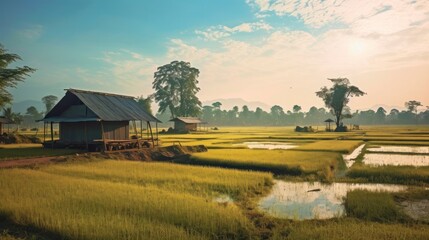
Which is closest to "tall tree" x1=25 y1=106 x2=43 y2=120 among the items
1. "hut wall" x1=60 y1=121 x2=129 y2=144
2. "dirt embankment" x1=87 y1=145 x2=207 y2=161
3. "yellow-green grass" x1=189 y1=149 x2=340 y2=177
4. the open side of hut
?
the open side of hut

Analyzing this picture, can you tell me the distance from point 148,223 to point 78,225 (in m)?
1.85

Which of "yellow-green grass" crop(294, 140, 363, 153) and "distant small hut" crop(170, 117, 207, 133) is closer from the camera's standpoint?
"yellow-green grass" crop(294, 140, 363, 153)

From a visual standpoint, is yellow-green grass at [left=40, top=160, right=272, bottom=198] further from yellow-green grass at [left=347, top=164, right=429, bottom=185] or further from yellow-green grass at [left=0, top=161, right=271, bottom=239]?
yellow-green grass at [left=347, top=164, right=429, bottom=185]

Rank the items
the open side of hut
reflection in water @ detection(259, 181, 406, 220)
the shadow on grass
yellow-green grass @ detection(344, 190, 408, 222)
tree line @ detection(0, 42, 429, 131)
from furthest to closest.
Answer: tree line @ detection(0, 42, 429, 131) < the open side of hut < reflection in water @ detection(259, 181, 406, 220) < yellow-green grass @ detection(344, 190, 408, 222) < the shadow on grass

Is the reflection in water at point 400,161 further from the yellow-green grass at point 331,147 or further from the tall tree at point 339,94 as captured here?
the tall tree at point 339,94

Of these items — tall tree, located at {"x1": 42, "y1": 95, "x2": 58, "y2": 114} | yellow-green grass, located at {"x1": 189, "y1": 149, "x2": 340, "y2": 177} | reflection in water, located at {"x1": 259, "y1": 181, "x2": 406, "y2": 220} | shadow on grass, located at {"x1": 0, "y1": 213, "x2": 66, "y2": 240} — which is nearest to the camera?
shadow on grass, located at {"x1": 0, "y1": 213, "x2": 66, "y2": 240}

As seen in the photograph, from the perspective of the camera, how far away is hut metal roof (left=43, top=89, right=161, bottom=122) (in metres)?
27.9

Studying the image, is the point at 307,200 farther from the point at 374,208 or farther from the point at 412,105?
the point at 412,105

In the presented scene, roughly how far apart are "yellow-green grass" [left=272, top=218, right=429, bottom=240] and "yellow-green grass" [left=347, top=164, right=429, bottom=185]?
7.92 metres

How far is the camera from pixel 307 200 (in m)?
12.5

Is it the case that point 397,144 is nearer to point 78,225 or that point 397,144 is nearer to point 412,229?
point 412,229

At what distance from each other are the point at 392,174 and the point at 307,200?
7386 millimetres

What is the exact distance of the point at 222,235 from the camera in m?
8.42

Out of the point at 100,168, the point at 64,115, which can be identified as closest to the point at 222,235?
the point at 100,168
